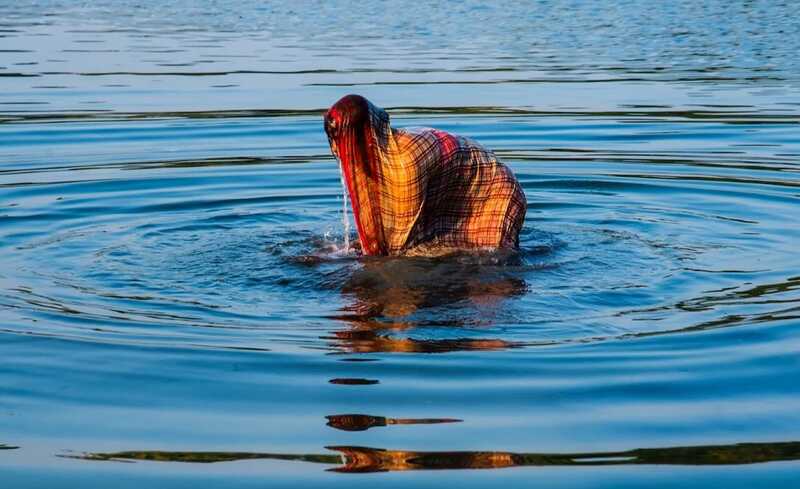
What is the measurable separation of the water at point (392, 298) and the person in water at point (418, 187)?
0.74ft

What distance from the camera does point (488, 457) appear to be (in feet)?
17.2

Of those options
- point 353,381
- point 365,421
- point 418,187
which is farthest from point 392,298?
point 365,421

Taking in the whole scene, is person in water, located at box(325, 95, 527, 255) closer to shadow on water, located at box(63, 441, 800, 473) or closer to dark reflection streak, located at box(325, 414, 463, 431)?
dark reflection streak, located at box(325, 414, 463, 431)

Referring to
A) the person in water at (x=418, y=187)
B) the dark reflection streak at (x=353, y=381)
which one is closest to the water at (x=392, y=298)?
the dark reflection streak at (x=353, y=381)

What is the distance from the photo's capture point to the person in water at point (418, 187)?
7.96m

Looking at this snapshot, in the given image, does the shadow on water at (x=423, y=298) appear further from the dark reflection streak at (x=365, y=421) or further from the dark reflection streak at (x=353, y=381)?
the dark reflection streak at (x=365, y=421)

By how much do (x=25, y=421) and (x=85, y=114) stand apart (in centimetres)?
1053

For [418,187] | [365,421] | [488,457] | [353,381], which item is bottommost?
→ [488,457]

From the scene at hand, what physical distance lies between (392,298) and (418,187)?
0.78 metres

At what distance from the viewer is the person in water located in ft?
26.1

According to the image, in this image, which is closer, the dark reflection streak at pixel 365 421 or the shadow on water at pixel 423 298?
the dark reflection streak at pixel 365 421

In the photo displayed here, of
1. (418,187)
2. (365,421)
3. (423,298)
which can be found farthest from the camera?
(418,187)

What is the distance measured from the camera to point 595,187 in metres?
11.8

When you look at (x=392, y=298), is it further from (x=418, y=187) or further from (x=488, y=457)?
(x=488, y=457)
